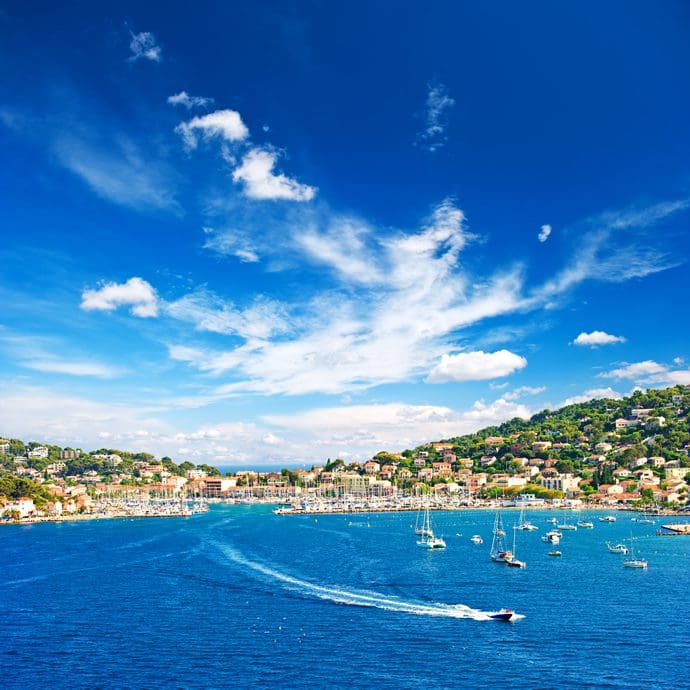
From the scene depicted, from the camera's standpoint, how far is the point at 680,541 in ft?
237

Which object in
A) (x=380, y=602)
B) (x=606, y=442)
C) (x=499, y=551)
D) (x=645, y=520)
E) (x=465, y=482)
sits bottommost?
(x=380, y=602)

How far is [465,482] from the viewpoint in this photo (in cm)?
15862

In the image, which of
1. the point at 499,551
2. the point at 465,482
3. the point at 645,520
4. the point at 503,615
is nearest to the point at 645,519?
the point at 645,520

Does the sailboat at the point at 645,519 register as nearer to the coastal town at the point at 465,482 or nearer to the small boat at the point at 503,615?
the coastal town at the point at 465,482

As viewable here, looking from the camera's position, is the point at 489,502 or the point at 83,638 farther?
the point at 489,502

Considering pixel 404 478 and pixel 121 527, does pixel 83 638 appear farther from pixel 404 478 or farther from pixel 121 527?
pixel 404 478

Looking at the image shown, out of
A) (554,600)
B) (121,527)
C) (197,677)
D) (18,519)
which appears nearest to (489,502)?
(121,527)

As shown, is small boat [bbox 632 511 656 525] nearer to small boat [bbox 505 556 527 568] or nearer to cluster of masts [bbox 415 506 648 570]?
cluster of masts [bbox 415 506 648 570]

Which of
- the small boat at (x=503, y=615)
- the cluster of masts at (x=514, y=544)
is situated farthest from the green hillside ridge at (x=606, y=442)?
the small boat at (x=503, y=615)

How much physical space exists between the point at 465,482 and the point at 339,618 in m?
127

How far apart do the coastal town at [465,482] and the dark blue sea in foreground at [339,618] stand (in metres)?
57.7

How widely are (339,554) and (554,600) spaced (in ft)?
81.8

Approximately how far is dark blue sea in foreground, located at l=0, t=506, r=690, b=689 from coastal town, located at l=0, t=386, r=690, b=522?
189 feet

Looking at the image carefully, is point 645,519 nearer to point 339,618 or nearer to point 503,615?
point 503,615
